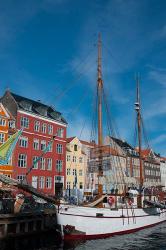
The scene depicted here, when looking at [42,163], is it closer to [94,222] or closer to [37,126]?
[37,126]

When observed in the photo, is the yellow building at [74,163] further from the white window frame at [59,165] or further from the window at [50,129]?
the window at [50,129]

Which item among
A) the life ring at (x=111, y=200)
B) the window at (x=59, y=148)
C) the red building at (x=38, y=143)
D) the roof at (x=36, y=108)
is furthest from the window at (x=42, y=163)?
the life ring at (x=111, y=200)

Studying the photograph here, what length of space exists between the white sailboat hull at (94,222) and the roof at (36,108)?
29657 mm

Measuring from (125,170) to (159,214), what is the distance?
41603 millimetres

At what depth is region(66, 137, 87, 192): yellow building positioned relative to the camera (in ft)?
223

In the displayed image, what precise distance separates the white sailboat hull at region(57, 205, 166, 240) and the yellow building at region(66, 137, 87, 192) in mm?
32985

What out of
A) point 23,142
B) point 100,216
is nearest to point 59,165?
point 23,142

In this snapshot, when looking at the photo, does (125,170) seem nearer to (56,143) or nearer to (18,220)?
(56,143)

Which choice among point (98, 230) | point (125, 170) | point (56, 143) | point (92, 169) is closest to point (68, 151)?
point (56, 143)

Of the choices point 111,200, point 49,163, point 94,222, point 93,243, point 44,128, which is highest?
point 44,128

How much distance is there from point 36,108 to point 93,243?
36704mm

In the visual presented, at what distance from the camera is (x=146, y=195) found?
4669cm

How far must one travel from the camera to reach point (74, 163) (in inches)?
2751

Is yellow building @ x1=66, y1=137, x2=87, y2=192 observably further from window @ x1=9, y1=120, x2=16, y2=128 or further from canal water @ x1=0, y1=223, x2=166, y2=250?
canal water @ x1=0, y1=223, x2=166, y2=250
